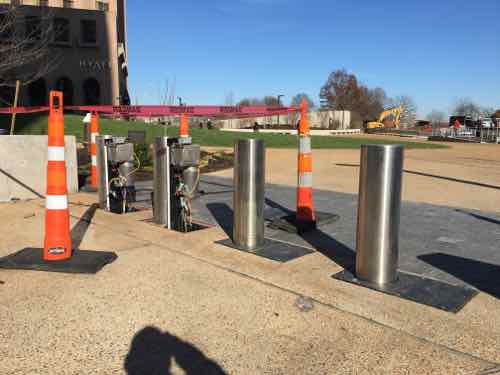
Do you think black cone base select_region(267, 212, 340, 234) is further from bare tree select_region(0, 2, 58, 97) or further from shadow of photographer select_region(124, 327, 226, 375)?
bare tree select_region(0, 2, 58, 97)

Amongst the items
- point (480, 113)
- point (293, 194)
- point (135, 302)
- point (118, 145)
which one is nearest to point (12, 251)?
point (135, 302)

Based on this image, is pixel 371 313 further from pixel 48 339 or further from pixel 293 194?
pixel 293 194

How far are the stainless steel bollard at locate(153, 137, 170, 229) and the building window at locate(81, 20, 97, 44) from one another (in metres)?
39.8

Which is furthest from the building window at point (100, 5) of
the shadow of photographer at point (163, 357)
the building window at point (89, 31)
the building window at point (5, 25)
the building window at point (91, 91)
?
the shadow of photographer at point (163, 357)

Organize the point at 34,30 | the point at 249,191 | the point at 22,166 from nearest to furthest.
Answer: the point at 249,191 < the point at 22,166 < the point at 34,30

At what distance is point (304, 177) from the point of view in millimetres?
5500

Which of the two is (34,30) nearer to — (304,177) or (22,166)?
(22,166)

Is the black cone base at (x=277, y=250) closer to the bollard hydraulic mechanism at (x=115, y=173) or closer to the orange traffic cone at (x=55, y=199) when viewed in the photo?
the orange traffic cone at (x=55, y=199)

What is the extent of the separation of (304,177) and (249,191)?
1.23 metres

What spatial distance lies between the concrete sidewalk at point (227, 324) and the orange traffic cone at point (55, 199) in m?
0.32

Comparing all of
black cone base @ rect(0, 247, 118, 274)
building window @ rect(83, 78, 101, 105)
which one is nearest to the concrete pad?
black cone base @ rect(0, 247, 118, 274)

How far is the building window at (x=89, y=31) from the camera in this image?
4050 centimetres

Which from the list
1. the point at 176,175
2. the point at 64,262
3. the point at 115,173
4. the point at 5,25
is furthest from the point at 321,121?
the point at 64,262

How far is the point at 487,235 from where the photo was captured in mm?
5137
